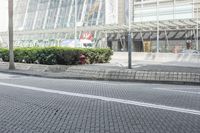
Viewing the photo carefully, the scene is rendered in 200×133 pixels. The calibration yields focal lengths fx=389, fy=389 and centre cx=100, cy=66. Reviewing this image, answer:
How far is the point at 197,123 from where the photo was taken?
312 inches

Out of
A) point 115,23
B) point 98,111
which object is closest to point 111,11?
point 115,23

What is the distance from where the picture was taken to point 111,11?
63406 millimetres

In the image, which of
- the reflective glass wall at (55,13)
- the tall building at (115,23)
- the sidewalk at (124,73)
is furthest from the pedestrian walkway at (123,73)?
the reflective glass wall at (55,13)

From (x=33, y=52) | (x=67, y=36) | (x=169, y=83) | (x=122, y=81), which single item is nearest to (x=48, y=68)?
(x=33, y=52)

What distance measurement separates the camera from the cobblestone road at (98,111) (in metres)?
7.51

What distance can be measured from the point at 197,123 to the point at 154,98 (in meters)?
3.68

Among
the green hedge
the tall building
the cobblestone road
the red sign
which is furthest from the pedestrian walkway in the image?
the red sign

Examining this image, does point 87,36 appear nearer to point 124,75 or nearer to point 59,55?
point 59,55

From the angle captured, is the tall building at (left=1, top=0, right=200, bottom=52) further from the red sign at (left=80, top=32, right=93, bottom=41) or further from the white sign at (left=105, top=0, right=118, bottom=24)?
the red sign at (left=80, top=32, right=93, bottom=41)

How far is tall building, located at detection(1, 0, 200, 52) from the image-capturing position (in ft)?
178

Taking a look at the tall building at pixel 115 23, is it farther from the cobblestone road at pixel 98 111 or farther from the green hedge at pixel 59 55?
the cobblestone road at pixel 98 111

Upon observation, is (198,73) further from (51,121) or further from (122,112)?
(51,121)

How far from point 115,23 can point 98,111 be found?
49946mm

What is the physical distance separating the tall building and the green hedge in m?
22.7
